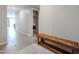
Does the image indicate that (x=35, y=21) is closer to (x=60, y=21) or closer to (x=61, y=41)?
(x=60, y=21)

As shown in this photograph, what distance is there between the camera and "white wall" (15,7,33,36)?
2.07 m

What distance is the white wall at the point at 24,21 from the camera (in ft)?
6.79

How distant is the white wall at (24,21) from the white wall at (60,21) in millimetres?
216

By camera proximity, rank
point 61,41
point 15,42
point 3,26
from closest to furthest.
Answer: point 61,41, point 3,26, point 15,42

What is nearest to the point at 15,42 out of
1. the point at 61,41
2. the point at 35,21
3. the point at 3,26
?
the point at 3,26

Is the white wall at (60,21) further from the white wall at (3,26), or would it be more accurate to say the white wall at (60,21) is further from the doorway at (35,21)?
the white wall at (3,26)

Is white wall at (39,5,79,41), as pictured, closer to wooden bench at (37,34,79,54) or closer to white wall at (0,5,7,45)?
wooden bench at (37,34,79,54)

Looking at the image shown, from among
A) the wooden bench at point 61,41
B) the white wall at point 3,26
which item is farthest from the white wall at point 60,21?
the white wall at point 3,26

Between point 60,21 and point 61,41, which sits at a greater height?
point 60,21

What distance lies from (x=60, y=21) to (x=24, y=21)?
743 millimetres

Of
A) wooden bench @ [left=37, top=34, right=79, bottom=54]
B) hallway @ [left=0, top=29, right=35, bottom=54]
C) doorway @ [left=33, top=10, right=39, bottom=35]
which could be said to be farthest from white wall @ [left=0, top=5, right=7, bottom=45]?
wooden bench @ [left=37, top=34, right=79, bottom=54]

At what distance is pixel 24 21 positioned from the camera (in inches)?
84.4

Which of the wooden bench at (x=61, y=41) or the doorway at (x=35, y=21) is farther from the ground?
the doorway at (x=35, y=21)
